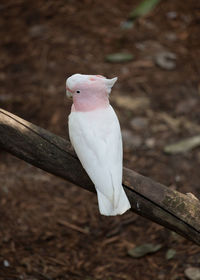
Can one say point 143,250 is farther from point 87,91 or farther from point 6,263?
point 87,91

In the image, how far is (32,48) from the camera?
18.2 feet

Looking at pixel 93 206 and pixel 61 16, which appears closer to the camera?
pixel 93 206

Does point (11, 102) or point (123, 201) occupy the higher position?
point (123, 201)

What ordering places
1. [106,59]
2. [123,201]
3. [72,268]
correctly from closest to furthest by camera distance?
[123,201]
[72,268]
[106,59]

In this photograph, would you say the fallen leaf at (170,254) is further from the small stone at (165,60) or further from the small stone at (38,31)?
the small stone at (38,31)

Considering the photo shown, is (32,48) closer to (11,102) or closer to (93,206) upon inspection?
(11,102)

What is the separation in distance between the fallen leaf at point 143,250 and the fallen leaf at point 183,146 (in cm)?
116

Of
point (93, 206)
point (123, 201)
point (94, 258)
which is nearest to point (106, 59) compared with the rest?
point (93, 206)

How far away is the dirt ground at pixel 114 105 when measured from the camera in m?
3.18

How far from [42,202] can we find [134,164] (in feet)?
3.12

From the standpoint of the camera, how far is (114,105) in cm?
468

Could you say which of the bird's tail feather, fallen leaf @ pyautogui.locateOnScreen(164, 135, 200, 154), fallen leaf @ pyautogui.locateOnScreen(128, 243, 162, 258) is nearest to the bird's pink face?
the bird's tail feather

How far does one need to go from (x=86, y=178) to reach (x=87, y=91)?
0.49m

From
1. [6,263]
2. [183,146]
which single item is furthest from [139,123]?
[6,263]
